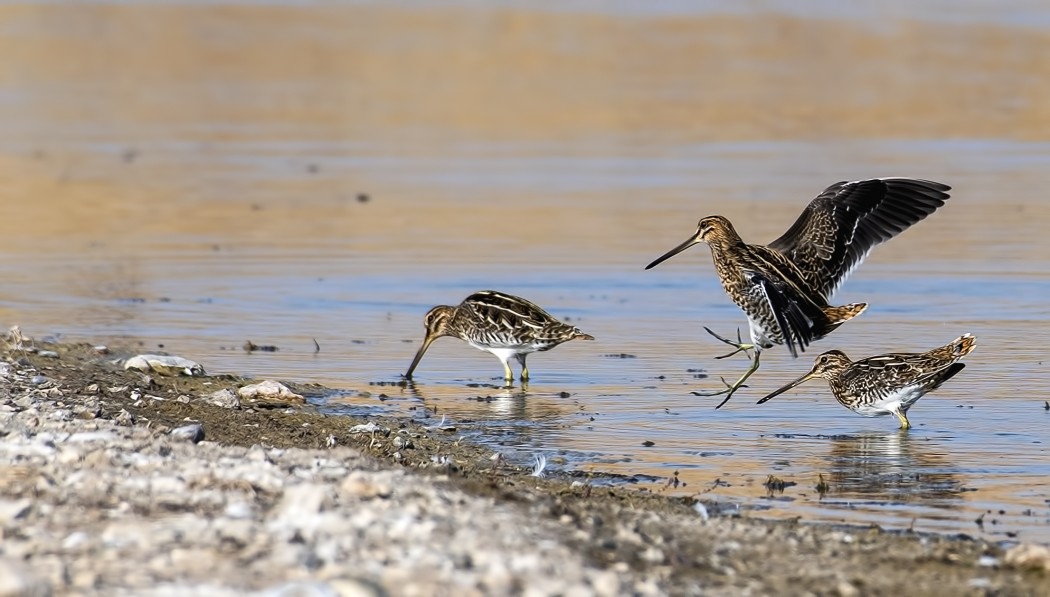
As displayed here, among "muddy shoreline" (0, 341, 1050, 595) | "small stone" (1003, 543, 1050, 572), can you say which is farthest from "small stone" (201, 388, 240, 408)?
"small stone" (1003, 543, 1050, 572)

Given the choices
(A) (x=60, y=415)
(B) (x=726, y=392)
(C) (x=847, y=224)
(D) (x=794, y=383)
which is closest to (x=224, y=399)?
(A) (x=60, y=415)

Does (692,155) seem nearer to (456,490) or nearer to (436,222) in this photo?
(436,222)

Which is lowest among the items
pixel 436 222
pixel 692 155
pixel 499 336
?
pixel 499 336

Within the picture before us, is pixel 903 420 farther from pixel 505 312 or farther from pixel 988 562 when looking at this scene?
pixel 988 562

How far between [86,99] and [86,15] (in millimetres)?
12858

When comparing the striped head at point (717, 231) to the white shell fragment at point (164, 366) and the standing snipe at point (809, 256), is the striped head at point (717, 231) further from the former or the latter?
the white shell fragment at point (164, 366)

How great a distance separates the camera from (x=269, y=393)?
10.4 metres

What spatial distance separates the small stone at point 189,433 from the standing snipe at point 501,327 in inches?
126

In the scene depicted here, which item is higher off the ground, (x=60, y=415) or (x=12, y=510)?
(x=60, y=415)

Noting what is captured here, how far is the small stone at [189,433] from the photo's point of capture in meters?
8.24

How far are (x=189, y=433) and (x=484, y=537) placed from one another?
8.10ft

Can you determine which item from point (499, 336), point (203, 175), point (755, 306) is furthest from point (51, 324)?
point (203, 175)

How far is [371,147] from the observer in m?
25.4

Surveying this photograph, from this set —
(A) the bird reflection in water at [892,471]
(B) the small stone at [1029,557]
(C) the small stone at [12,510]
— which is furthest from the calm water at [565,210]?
(C) the small stone at [12,510]
